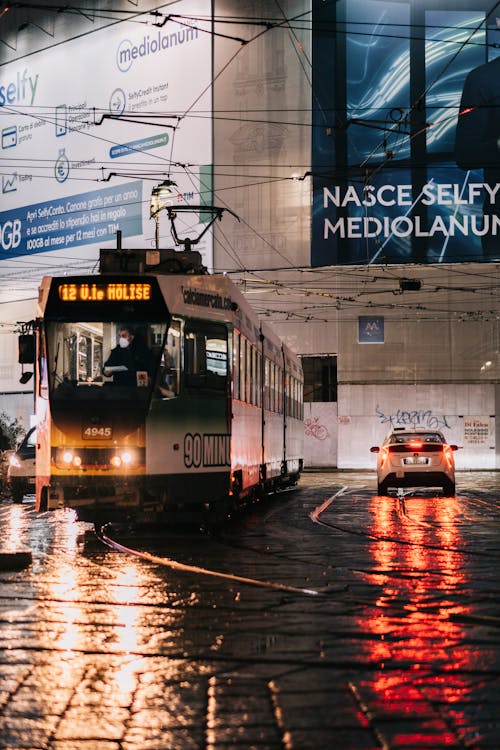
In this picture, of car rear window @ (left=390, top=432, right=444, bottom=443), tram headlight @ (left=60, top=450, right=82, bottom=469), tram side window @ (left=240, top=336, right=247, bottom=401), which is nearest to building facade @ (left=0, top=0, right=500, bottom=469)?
car rear window @ (left=390, top=432, right=444, bottom=443)

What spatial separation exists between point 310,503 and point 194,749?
61.0 feet

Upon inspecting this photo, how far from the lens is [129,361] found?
1483 centimetres

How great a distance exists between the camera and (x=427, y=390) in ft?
149

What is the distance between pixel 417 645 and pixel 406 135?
123 feet

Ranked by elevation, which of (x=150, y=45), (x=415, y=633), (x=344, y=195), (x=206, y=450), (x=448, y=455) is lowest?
(x=415, y=633)

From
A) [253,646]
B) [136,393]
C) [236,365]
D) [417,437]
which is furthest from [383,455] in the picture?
[253,646]

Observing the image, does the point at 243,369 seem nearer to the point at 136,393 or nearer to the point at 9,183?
the point at 136,393

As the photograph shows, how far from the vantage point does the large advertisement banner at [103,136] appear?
46250 millimetres

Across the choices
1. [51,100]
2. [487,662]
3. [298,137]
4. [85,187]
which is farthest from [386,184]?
[487,662]

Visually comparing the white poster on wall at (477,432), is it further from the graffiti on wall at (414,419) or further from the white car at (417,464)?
the white car at (417,464)

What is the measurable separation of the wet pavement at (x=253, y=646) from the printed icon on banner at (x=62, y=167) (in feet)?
125

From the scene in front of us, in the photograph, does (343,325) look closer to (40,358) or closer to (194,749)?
(40,358)

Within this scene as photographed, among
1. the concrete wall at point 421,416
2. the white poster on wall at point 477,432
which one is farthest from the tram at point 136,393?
the white poster on wall at point 477,432

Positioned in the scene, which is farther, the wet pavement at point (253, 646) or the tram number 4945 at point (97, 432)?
the tram number 4945 at point (97, 432)
